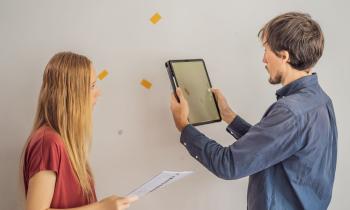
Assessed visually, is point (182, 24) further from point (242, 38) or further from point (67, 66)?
point (67, 66)

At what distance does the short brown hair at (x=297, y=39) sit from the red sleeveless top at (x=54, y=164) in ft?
2.28

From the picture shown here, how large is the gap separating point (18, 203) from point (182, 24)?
2.74 ft

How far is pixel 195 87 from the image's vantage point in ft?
4.22

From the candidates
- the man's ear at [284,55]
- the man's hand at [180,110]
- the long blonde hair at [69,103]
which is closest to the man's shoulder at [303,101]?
the man's ear at [284,55]

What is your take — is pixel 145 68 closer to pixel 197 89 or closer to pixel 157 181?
pixel 197 89

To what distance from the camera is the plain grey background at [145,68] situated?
3.62 ft

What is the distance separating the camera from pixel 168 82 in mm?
1338

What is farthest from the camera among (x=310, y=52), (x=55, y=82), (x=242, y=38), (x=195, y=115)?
(x=242, y=38)

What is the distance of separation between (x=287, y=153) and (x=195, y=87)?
0.42 metres

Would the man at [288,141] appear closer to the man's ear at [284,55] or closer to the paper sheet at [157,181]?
the man's ear at [284,55]

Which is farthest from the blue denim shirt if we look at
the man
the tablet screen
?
the tablet screen

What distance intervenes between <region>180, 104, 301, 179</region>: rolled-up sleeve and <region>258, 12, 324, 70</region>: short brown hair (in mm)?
177

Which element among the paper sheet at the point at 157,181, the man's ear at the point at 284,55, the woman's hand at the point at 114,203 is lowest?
the woman's hand at the point at 114,203

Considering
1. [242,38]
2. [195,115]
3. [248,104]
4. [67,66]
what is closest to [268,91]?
[248,104]
